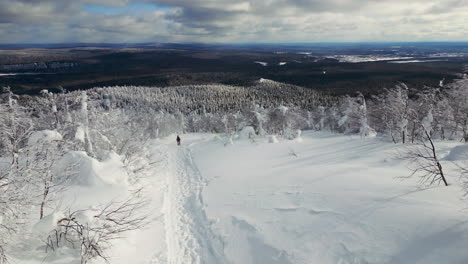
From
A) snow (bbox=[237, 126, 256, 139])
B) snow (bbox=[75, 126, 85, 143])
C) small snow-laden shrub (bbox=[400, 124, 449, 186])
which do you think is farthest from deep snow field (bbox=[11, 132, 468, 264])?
snow (bbox=[237, 126, 256, 139])

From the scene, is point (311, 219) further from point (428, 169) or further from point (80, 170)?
point (80, 170)

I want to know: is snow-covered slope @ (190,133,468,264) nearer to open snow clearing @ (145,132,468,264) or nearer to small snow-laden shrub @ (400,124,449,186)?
open snow clearing @ (145,132,468,264)

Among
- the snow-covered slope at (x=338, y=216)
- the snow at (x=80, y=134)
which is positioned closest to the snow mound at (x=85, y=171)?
the snow at (x=80, y=134)

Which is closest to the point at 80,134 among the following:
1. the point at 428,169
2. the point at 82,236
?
the point at 82,236

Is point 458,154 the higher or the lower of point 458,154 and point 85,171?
the lower

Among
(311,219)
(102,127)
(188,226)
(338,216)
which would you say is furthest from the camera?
(102,127)

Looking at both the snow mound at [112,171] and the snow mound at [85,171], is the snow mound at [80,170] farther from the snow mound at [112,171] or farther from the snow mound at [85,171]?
the snow mound at [112,171]

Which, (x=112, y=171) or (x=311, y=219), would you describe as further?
(x=112, y=171)

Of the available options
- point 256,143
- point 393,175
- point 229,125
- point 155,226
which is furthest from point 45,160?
point 229,125
